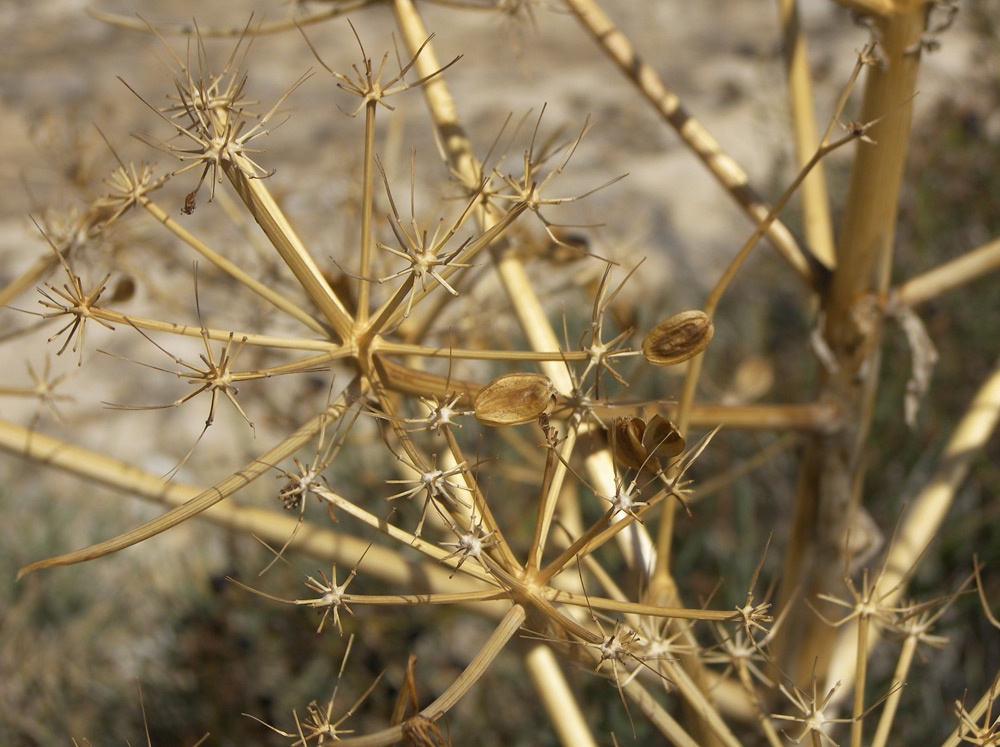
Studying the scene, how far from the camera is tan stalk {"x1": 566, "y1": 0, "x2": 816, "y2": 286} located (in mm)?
614

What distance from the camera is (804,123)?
722mm

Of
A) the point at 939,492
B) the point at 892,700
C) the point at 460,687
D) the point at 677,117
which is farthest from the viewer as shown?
the point at 939,492

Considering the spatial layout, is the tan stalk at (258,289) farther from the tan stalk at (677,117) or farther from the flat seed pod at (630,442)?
the tan stalk at (677,117)

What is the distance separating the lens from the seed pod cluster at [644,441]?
40cm

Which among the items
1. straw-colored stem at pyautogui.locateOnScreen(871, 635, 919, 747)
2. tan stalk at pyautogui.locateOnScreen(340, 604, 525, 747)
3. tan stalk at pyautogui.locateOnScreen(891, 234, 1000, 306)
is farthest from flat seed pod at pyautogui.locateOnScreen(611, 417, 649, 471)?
tan stalk at pyautogui.locateOnScreen(891, 234, 1000, 306)

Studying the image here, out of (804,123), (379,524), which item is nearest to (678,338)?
(379,524)

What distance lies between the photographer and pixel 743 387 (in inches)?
37.6

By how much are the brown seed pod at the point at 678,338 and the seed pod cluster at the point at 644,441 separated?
0.12 feet

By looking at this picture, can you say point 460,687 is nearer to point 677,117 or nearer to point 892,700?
point 892,700

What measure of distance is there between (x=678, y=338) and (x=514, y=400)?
9 centimetres

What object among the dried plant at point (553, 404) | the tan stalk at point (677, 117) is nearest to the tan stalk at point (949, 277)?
the dried plant at point (553, 404)

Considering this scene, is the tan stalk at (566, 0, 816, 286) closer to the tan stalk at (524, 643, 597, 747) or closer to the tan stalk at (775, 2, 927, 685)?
the tan stalk at (775, 2, 927, 685)

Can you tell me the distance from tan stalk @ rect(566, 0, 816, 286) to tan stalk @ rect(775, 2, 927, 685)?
0.19ft

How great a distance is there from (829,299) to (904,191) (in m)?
2.28
